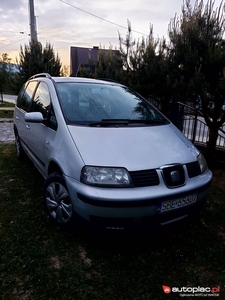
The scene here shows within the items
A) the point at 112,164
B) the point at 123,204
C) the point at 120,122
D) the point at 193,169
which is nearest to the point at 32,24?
the point at 120,122

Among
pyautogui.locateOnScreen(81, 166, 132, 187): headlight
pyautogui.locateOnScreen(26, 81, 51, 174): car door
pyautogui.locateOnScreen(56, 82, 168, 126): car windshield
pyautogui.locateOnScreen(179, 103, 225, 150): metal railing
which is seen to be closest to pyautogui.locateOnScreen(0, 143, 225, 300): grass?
pyautogui.locateOnScreen(81, 166, 132, 187): headlight

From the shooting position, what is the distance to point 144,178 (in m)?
1.99

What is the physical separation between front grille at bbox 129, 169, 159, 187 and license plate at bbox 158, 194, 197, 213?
206 mm

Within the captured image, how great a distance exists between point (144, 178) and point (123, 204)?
30 centimetres

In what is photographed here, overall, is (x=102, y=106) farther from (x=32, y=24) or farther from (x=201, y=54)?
(x=32, y=24)

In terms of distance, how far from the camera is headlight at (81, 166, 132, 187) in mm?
1969

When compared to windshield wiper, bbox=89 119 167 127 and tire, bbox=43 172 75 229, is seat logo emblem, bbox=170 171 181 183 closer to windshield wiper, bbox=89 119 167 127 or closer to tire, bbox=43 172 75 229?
windshield wiper, bbox=89 119 167 127

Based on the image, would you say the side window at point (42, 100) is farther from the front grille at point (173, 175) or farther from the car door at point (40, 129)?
the front grille at point (173, 175)

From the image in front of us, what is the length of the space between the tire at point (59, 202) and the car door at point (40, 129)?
0.47 m

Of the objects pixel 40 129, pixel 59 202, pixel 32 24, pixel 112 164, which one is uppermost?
pixel 32 24

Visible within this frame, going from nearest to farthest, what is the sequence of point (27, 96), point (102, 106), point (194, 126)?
point (102, 106) < point (27, 96) < point (194, 126)

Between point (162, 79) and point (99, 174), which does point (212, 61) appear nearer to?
point (162, 79)

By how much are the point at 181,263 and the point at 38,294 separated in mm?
1265

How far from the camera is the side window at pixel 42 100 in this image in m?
2.94
